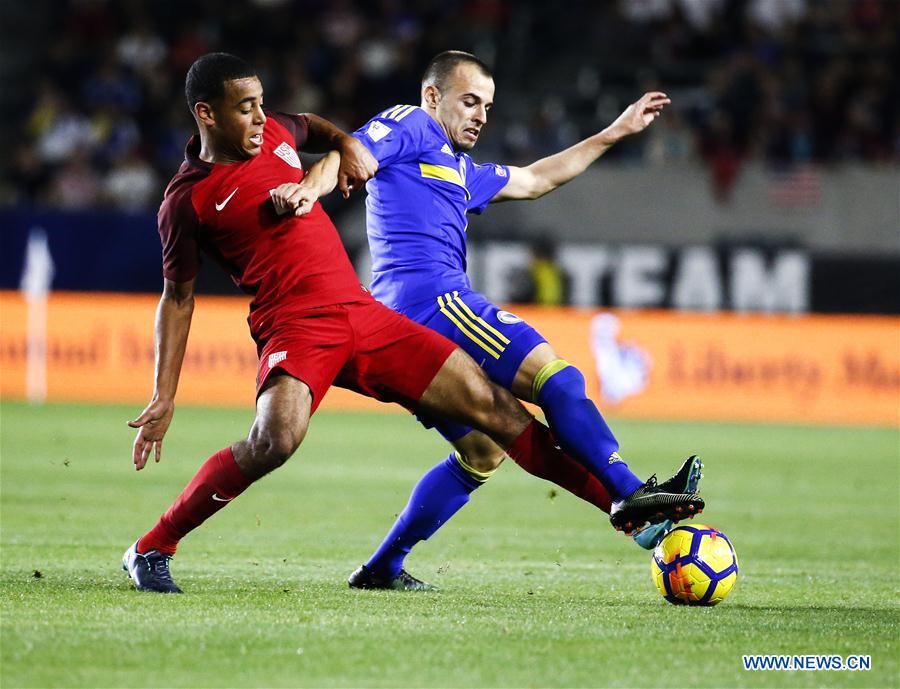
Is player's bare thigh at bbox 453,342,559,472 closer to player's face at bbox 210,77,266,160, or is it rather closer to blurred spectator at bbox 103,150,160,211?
player's face at bbox 210,77,266,160

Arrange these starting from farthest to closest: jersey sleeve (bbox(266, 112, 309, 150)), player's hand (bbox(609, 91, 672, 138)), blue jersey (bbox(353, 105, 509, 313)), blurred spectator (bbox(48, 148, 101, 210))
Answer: blurred spectator (bbox(48, 148, 101, 210)), player's hand (bbox(609, 91, 672, 138)), blue jersey (bbox(353, 105, 509, 313)), jersey sleeve (bbox(266, 112, 309, 150))

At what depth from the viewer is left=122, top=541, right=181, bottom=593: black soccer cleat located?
6.07m

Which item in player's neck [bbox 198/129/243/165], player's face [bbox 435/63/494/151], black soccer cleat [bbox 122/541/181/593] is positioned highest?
player's face [bbox 435/63/494/151]

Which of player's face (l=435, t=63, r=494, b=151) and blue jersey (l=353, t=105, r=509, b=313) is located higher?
player's face (l=435, t=63, r=494, b=151)

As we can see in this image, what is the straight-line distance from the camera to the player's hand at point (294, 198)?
587 cm

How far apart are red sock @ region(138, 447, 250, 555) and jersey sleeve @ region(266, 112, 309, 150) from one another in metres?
1.40

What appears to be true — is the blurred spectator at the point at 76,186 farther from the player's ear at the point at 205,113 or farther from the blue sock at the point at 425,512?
the player's ear at the point at 205,113

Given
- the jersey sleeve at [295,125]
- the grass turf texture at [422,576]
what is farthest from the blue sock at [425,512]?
the jersey sleeve at [295,125]

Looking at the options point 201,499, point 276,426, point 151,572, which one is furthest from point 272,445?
point 151,572

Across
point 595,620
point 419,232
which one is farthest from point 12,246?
point 595,620

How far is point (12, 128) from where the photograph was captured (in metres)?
23.8

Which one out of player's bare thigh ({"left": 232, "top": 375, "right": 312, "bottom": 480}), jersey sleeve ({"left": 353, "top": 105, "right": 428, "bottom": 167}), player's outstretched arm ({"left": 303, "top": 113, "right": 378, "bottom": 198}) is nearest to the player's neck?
player's outstretched arm ({"left": 303, "top": 113, "right": 378, "bottom": 198})

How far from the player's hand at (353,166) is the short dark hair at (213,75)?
0.50m

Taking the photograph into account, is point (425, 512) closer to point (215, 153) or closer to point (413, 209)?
point (413, 209)
